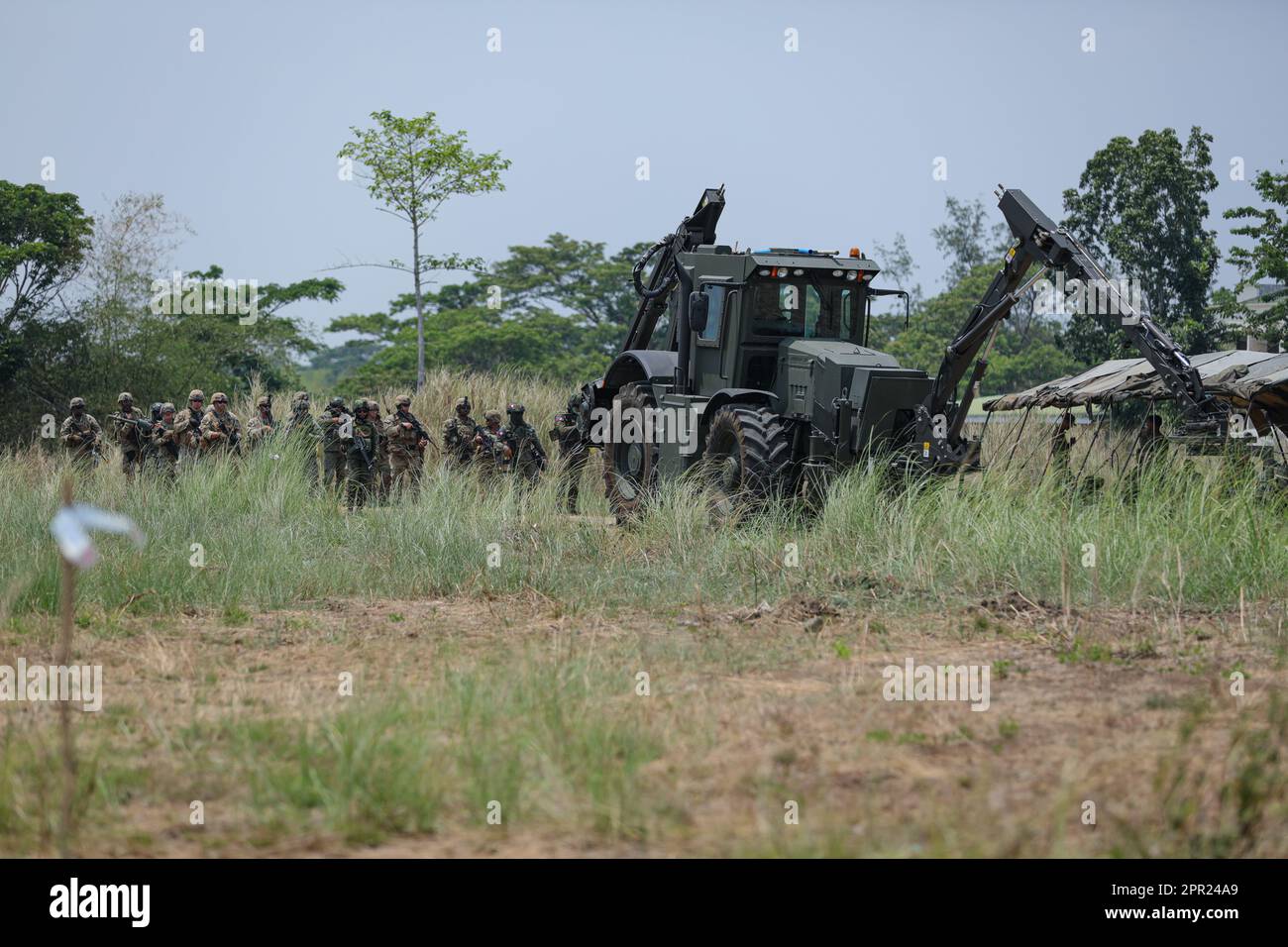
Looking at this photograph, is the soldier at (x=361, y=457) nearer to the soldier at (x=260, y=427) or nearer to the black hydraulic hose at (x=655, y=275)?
the soldier at (x=260, y=427)

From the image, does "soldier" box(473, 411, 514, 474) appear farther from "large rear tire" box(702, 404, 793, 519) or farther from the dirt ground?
the dirt ground

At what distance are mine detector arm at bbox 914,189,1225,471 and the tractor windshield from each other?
3.56 feet

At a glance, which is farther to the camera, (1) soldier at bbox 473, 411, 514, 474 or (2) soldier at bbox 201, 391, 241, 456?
(1) soldier at bbox 473, 411, 514, 474

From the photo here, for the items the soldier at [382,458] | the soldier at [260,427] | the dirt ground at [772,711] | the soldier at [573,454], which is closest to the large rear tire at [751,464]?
the dirt ground at [772,711]

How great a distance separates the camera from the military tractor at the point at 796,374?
36.7ft

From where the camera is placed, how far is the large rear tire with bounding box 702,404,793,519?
11234mm

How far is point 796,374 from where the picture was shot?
39.6ft

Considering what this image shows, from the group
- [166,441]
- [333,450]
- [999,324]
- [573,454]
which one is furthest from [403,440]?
[999,324]

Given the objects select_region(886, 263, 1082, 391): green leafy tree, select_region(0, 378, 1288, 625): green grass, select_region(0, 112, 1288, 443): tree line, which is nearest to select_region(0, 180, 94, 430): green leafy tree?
select_region(0, 112, 1288, 443): tree line

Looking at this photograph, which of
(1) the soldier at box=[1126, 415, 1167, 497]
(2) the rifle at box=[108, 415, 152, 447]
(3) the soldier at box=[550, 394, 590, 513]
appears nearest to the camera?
(1) the soldier at box=[1126, 415, 1167, 497]

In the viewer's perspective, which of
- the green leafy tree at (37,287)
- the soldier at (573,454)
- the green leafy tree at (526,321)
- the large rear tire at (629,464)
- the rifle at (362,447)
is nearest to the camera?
the large rear tire at (629,464)

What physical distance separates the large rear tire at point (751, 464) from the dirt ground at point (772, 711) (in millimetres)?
2431
